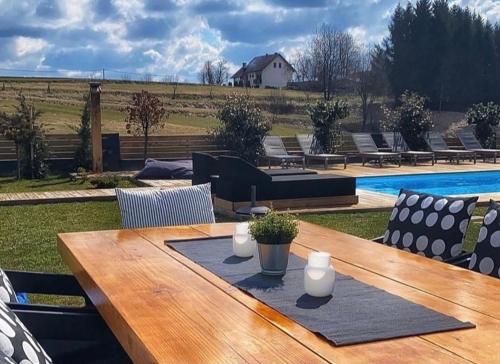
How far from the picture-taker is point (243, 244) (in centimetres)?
278

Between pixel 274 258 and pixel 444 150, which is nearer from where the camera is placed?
pixel 274 258

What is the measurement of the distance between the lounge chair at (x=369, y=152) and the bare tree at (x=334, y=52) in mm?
20286

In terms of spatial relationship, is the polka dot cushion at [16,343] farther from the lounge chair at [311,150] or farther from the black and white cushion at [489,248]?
the lounge chair at [311,150]

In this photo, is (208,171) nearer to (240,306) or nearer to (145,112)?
(145,112)

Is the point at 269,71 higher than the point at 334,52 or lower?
higher

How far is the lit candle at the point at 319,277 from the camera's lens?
7.07 ft

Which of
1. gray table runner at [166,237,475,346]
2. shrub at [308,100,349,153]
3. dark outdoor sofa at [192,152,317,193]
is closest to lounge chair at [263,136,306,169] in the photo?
shrub at [308,100,349,153]

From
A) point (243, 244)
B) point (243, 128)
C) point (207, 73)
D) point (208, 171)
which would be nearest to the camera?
point (243, 244)

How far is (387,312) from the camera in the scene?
1987 mm

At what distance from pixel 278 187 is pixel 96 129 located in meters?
5.80

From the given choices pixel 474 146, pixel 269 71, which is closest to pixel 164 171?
pixel 474 146

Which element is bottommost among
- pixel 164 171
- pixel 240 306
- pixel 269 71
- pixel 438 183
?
pixel 438 183

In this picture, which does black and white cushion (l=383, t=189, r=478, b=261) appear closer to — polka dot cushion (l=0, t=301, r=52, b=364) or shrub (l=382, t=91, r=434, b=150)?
polka dot cushion (l=0, t=301, r=52, b=364)

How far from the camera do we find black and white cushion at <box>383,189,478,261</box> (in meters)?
3.37
